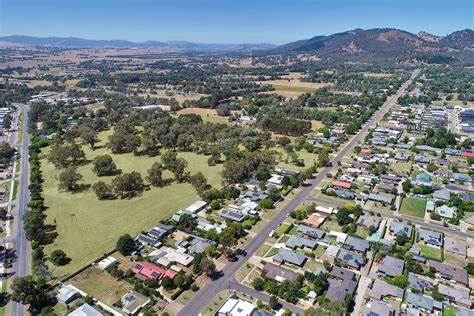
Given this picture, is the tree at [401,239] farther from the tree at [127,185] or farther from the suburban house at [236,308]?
the tree at [127,185]

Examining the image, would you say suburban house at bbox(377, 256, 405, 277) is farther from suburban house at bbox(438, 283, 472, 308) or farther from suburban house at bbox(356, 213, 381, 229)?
suburban house at bbox(356, 213, 381, 229)

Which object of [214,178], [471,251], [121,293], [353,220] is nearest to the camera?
[121,293]

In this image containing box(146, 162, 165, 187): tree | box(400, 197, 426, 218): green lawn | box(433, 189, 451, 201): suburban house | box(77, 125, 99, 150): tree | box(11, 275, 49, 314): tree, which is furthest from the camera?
box(77, 125, 99, 150): tree

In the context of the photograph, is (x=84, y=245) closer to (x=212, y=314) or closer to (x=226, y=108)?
(x=212, y=314)

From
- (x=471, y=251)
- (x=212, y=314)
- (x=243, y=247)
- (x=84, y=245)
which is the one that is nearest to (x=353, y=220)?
(x=471, y=251)

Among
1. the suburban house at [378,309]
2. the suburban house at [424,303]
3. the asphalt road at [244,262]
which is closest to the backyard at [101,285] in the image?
the asphalt road at [244,262]

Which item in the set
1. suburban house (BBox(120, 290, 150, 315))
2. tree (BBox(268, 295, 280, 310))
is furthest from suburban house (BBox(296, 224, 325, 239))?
suburban house (BBox(120, 290, 150, 315))
